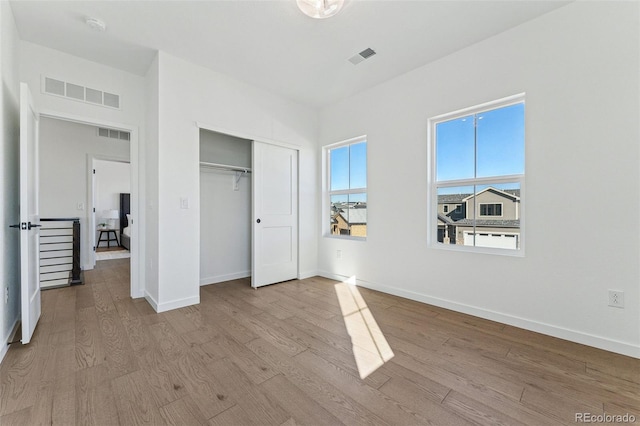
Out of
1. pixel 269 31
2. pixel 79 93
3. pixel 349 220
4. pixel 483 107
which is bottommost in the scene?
pixel 349 220

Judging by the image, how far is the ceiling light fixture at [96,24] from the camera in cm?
236

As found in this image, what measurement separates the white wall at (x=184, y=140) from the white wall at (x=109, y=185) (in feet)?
20.9

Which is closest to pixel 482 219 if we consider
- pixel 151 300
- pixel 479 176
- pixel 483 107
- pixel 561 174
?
pixel 479 176

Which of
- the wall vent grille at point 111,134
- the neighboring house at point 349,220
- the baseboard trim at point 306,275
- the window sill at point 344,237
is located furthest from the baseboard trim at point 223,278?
the wall vent grille at point 111,134

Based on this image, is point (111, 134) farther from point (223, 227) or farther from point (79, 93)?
point (223, 227)

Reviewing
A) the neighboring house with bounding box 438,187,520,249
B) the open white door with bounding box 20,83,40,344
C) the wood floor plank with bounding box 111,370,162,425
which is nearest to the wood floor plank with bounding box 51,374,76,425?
the wood floor plank with bounding box 111,370,162,425

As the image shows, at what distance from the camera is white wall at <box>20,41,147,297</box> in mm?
2719

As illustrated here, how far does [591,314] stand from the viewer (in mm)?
2107

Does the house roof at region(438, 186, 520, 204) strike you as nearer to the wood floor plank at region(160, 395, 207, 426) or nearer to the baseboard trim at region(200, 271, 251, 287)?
the wood floor plank at region(160, 395, 207, 426)

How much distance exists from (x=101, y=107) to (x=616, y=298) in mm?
5199

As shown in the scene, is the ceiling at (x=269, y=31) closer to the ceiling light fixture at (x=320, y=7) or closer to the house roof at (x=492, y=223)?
the ceiling light fixture at (x=320, y=7)

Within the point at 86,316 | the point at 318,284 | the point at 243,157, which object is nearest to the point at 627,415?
the point at 318,284

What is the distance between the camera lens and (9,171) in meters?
2.26

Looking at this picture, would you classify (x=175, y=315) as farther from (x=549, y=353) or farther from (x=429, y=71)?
(x=429, y=71)
